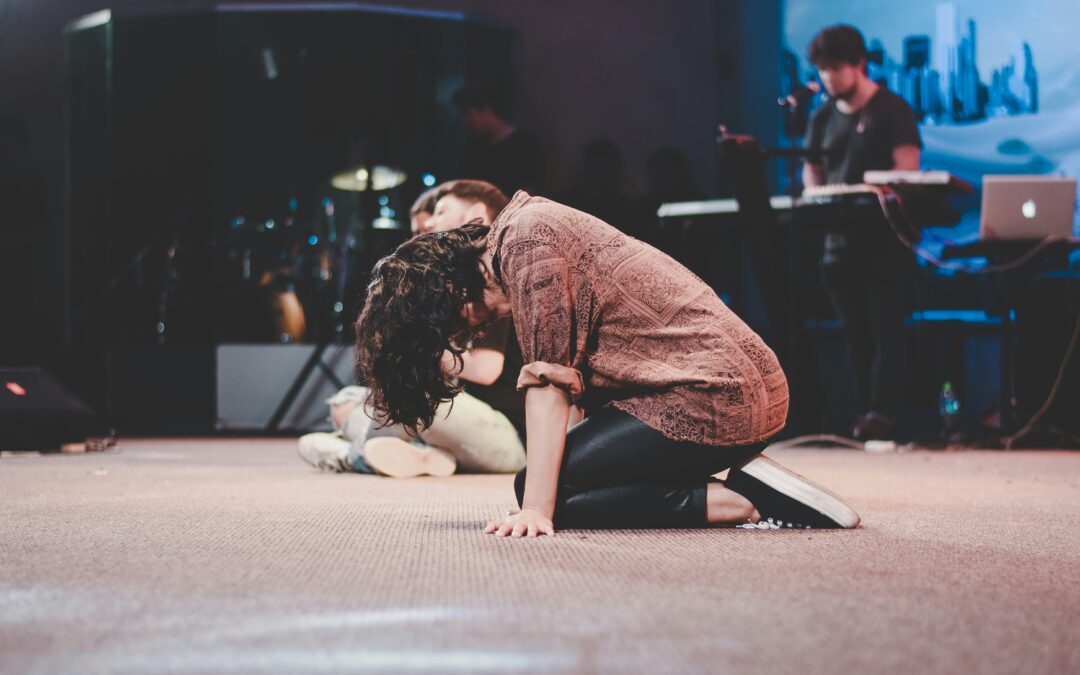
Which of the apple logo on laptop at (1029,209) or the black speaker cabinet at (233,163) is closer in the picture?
the apple logo on laptop at (1029,209)

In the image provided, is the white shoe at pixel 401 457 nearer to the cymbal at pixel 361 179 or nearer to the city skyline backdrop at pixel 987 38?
the cymbal at pixel 361 179

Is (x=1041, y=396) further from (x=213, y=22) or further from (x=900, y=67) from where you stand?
(x=213, y=22)

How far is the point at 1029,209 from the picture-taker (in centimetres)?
404

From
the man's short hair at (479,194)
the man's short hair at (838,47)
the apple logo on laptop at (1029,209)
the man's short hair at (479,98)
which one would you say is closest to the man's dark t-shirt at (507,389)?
the man's short hair at (479,194)

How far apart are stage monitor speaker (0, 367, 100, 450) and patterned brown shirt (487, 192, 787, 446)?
8.45 feet

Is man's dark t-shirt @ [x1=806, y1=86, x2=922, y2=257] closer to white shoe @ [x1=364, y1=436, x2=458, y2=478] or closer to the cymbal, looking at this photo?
white shoe @ [x1=364, y1=436, x2=458, y2=478]

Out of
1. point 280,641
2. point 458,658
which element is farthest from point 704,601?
point 280,641

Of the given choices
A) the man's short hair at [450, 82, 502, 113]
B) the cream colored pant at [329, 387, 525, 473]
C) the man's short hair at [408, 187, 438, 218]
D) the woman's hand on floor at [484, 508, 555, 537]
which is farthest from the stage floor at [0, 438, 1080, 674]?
the man's short hair at [450, 82, 502, 113]

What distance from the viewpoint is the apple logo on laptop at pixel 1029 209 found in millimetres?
4031

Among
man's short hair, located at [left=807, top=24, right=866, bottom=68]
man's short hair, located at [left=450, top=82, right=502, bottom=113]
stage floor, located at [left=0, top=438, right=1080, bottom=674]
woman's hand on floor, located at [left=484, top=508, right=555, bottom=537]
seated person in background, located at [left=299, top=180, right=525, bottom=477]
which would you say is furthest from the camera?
man's short hair, located at [left=450, top=82, right=502, bottom=113]

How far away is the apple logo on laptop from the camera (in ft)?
13.2

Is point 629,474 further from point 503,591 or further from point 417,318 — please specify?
point 503,591

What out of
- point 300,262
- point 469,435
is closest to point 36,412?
point 469,435

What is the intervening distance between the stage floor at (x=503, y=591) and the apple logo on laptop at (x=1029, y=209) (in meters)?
2.01
